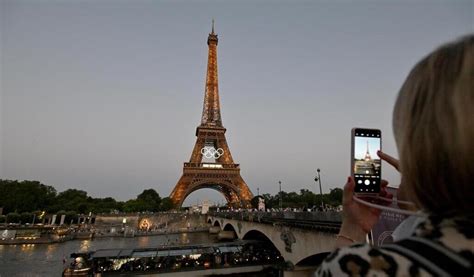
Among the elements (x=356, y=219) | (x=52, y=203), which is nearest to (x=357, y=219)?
(x=356, y=219)

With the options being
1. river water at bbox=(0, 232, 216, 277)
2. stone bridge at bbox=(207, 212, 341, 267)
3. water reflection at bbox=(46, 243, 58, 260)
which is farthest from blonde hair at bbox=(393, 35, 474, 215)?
water reflection at bbox=(46, 243, 58, 260)

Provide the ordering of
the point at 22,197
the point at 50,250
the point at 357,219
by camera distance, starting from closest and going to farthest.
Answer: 1. the point at 357,219
2. the point at 50,250
3. the point at 22,197

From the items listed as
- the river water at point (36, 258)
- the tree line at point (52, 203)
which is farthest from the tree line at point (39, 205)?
the river water at point (36, 258)

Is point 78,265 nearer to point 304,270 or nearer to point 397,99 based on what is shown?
point 304,270

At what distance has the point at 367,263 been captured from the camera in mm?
945

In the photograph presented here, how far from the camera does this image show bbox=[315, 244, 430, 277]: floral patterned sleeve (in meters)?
0.89

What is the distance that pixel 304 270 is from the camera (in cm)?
1806

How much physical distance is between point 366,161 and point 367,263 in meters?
1.14

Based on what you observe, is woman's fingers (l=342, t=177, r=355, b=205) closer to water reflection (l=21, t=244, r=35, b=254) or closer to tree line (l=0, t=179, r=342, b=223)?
water reflection (l=21, t=244, r=35, b=254)

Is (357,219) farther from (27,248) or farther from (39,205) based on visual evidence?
(39,205)

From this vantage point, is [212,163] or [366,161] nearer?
[366,161]

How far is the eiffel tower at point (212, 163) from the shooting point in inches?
2452

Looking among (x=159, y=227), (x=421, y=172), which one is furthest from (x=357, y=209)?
(x=159, y=227)

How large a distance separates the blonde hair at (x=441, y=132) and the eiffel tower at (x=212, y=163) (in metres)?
61.2
